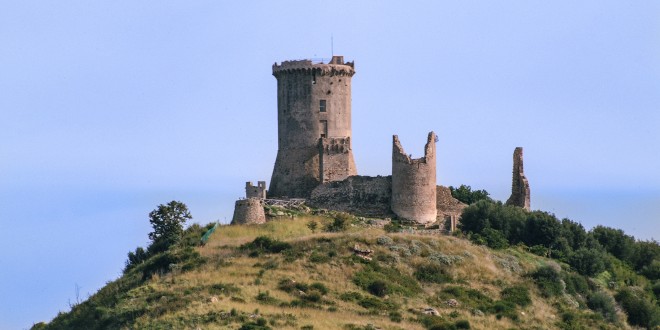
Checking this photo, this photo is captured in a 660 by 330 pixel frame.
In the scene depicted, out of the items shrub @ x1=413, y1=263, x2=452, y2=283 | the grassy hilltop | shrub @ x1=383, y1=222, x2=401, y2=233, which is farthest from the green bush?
shrub @ x1=383, y1=222, x2=401, y2=233

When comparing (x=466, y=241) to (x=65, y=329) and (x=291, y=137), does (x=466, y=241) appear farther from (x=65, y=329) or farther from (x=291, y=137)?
(x=65, y=329)

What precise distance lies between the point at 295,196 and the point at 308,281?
1857cm

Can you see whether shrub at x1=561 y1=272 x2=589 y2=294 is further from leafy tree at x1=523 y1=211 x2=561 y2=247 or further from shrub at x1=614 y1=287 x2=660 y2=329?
leafy tree at x1=523 y1=211 x2=561 y2=247

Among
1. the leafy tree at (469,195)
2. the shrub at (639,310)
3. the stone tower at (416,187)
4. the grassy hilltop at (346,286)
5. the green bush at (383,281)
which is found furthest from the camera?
the leafy tree at (469,195)

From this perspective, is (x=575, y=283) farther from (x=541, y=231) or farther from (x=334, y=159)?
(x=334, y=159)

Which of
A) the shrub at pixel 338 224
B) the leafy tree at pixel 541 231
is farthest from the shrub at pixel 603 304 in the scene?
the shrub at pixel 338 224

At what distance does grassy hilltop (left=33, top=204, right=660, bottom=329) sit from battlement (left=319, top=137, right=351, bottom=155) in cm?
572

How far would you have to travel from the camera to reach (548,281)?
66750 mm

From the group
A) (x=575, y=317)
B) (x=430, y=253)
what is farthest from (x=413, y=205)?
(x=575, y=317)

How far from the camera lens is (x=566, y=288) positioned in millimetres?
67062

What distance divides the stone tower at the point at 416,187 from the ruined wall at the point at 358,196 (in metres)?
1.23

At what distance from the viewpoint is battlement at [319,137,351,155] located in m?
77.8

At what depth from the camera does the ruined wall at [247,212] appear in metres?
70.0

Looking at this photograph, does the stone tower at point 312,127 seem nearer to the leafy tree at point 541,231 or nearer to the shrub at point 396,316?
the leafy tree at point 541,231
